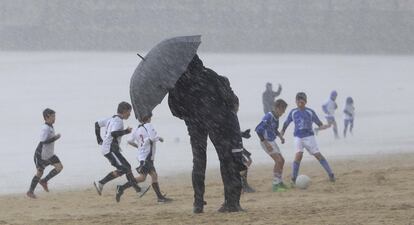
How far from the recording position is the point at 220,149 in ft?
33.2

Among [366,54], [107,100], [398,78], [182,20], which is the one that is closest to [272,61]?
[366,54]

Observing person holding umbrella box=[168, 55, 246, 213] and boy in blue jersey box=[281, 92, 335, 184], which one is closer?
person holding umbrella box=[168, 55, 246, 213]

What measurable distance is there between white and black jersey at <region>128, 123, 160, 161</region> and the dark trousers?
350 centimetres

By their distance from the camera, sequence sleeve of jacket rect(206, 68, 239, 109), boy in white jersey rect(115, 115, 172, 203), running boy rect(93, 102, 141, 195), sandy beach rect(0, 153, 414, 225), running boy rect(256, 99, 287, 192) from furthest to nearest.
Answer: running boy rect(256, 99, 287, 192) → running boy rect(93, 102, 141, 195) → boy in white jersey rect(115, 115, 172, 203) → sleeve of jacket rect(206, 68, 239, 109) → sandy beach rect(0, 153, 414, 225)

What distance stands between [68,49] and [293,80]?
4678 cm

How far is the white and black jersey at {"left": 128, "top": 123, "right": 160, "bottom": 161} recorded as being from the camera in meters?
13.8

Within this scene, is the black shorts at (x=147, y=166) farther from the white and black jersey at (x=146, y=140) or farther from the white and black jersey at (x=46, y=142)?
the white and black jersey at (x=46, y=142)

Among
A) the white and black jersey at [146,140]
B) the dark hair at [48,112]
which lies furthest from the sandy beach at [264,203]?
the dark hair at [48,112]

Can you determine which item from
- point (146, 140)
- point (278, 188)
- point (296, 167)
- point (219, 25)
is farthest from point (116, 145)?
point (219, 25)

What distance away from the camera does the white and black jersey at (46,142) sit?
15359mm

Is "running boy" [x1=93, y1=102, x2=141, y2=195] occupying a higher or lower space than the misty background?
lower

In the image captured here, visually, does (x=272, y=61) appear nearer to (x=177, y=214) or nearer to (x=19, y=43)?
(x=19, y=43)

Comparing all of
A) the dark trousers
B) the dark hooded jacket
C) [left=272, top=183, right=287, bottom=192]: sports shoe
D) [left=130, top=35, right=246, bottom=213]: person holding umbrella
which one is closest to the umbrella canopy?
[left=130, top=35, right=246, bottom=213]: person holding umbrella

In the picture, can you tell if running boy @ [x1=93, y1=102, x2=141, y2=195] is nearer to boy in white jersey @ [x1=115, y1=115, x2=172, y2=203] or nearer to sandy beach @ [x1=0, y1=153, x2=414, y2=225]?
boy in white jersey @ [x1=115, y1=115, x2=172, y2=203]
